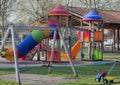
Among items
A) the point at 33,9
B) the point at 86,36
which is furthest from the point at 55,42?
the point at 33,9

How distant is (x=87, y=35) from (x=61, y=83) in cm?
1370

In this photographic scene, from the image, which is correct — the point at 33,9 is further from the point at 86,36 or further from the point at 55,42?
the point at 55,42

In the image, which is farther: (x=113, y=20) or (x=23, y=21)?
(x=23, y=21)

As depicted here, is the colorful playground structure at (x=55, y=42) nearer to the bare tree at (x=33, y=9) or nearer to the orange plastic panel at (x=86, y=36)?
the orange plastic panel at (x=86, y=36)

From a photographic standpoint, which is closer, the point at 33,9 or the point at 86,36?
the point at 86,36

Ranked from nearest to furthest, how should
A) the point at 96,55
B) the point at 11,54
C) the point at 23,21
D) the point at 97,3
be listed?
1. the point at 11,54
2. the point at 96,55
3. the point at 97,3
4. the point at 23,21

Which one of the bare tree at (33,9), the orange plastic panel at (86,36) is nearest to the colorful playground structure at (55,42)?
the orange plastic panel at (86,36)

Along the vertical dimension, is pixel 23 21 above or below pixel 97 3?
below

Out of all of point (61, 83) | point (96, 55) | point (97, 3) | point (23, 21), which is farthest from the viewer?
point (23, 21)

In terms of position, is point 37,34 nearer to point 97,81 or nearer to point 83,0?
point 97,81

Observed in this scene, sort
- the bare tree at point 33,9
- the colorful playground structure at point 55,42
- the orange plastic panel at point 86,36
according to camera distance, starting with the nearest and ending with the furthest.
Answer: the colorful playground structure at point 55,42 < the orange plastic panel at point 86,36 < the bare tree at point 33,9

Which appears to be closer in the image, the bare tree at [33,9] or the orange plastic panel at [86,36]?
the orange plastic panel at [86,36]

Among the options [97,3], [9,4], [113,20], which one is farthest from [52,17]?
[9,4]

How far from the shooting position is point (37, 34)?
20234 millimetres
